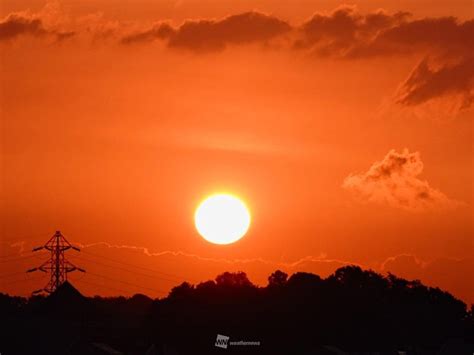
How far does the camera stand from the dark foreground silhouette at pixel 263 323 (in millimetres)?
140375

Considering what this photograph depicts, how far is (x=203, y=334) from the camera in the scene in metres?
143

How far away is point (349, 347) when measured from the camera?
147 metres

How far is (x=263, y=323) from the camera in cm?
14638

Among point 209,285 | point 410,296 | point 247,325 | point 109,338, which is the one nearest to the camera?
point 109,338

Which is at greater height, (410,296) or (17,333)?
(410,296)

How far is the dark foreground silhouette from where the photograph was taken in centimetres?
14038

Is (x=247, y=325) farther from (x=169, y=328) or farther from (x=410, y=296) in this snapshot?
(x=410, y=296)

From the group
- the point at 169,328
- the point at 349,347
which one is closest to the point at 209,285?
the point at 169,328

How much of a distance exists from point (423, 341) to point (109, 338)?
153 ft

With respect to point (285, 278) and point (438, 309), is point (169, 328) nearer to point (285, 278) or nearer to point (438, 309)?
point (285, 278)

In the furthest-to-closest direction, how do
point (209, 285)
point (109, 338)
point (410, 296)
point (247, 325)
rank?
point (410, 296)
point (209, 285)
point (247, 325)
point (109, 338)

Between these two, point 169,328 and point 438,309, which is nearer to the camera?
point 169,328

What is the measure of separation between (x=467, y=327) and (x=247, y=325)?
3740 centimetres

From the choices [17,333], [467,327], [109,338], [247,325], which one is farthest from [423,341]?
[17,333]
